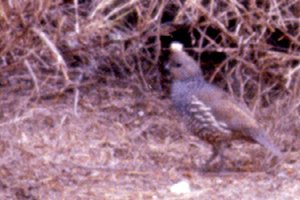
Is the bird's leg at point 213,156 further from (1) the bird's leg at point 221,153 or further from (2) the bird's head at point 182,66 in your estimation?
(2) the bird's head at point 182,66

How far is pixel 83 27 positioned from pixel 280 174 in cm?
188

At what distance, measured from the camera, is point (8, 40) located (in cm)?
776

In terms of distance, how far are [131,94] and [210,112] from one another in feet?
4.94

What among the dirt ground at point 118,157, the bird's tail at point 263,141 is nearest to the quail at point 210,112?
the bird's tail at point 263,141

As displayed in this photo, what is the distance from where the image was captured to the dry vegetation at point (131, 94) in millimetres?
7441

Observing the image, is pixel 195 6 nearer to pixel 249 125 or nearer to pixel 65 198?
pixel 249 125

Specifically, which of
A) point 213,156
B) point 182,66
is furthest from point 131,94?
point 213,156

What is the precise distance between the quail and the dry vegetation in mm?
265

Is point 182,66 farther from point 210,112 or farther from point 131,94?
point 131,94

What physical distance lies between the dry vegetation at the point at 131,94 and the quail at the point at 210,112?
0.27 m

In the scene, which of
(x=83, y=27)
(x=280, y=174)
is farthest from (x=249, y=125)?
(x=83, y=27)

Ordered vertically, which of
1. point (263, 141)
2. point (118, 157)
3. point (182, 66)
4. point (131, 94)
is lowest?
point (118, 157)

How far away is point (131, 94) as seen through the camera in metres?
9.03

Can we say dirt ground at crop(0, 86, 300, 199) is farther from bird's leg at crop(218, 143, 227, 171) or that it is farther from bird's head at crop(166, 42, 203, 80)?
bird's head at crop(166, 42, 203, 80)
